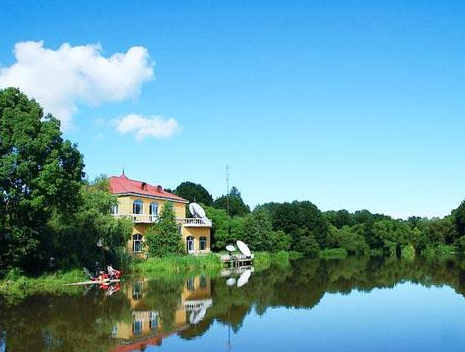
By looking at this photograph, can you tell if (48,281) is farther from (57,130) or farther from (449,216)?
(449,216)

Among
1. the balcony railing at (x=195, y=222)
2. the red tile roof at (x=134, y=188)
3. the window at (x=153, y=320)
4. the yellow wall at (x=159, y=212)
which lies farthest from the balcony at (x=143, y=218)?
the window at (x=153, y=320)

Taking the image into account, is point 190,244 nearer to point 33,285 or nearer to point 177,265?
point 177,265

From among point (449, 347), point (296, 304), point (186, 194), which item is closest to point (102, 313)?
point (296, 304)

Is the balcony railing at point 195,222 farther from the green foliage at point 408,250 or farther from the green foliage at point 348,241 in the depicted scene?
the green foliage at point 408,250

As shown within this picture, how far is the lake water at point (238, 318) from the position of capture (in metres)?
12.8

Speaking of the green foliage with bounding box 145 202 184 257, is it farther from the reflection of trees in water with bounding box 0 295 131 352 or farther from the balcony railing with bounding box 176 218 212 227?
the reflection of trees in water with bounding box 0 295 131 352

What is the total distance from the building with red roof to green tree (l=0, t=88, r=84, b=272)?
10922 millimetres

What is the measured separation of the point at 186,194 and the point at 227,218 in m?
16.4

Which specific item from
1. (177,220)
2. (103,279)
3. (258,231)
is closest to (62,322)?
(103,279)

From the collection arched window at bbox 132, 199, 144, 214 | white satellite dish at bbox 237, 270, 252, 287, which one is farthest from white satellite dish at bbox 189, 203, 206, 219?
white satellite dish at bbox 237, 270, 252, 287

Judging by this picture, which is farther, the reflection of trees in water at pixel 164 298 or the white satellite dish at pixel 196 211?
the white satellite dish at pixel 196 211

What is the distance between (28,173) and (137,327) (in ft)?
32.7

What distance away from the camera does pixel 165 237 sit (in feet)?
115

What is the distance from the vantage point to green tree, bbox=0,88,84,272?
21266 mm
